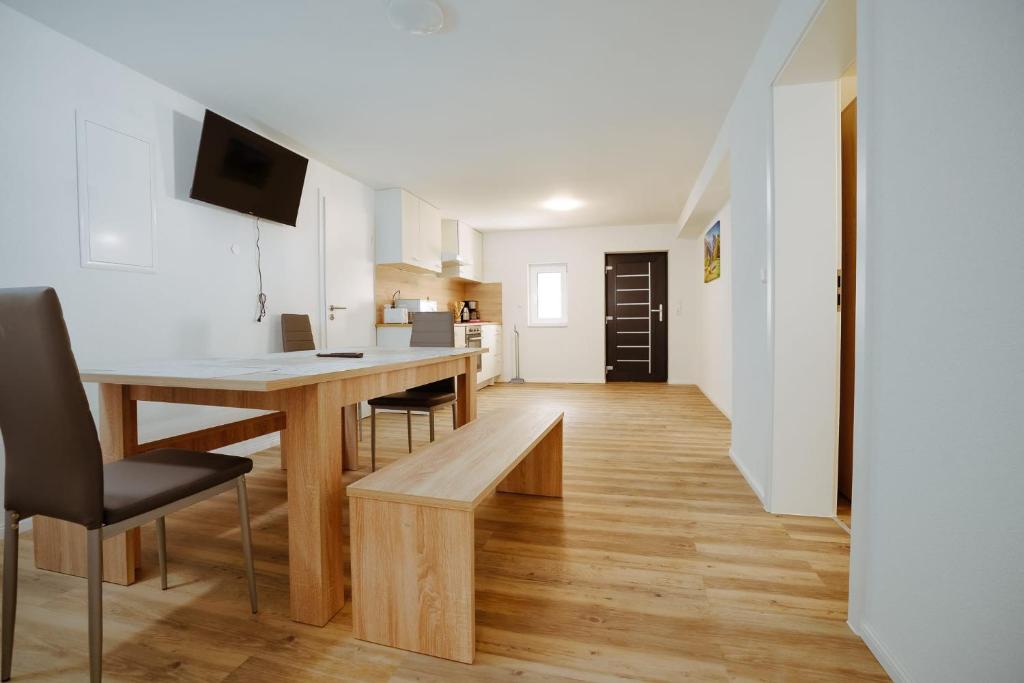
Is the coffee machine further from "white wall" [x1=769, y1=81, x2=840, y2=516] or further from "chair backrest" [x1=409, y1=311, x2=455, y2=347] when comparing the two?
"white wall" [x1=769, y1=81, x2=840, y2=516]

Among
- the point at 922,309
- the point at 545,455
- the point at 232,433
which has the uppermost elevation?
the point at 922,309

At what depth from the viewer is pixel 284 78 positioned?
2.62 m

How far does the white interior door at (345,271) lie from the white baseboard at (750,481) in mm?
3395

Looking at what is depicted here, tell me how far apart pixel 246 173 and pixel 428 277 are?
9.79 ft

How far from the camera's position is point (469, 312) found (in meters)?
7.04

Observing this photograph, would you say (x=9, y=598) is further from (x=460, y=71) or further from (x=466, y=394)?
(x=460, y=71)

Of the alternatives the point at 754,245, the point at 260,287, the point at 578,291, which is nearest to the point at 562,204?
the point at 578,291

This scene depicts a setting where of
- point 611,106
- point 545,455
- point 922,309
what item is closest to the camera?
point 922,309

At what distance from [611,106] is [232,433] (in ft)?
9.68

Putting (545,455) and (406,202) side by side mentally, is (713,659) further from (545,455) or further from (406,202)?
(406,202)

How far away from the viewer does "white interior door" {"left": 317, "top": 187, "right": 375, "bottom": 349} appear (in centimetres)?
406

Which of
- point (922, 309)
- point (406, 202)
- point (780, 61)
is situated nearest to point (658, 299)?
point (406, 202)

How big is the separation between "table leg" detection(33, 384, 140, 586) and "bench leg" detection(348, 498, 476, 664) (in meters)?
0.95

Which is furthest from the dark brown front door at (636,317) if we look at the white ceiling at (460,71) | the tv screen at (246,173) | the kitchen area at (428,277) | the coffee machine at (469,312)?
the tv screen at (246,173)
